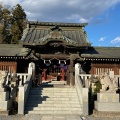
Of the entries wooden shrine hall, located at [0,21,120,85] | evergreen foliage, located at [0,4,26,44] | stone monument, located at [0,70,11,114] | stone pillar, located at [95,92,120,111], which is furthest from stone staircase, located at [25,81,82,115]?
evergreen foliage, located at [0,4,26,44]

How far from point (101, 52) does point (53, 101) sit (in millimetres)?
9747

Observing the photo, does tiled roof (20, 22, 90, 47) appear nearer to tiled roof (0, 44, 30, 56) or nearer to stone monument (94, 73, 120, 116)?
tiled roof (0, 44, 30, 56)

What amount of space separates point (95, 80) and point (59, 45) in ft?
17.2

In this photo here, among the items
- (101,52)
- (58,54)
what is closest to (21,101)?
(58,54)

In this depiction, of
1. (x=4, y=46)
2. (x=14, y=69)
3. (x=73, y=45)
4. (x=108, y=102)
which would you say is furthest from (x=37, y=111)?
(x=4, y=46)

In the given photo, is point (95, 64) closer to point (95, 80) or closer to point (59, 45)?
point (59, 45)

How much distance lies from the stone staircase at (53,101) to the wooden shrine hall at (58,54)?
8.07 ft

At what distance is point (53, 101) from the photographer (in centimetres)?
1370

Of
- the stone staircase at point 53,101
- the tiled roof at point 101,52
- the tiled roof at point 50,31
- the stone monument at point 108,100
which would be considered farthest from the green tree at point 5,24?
the stone monument at point 108,100

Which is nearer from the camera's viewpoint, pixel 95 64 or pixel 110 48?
pixel 95 64

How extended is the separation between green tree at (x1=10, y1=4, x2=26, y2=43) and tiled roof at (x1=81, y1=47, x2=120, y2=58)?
1787 centimetres

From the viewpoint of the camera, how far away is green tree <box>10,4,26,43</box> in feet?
122

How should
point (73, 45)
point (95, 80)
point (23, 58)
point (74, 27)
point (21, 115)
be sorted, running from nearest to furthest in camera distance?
point (21, 115) → point (95, 80) → point (73, 45) → point (23, 58) → point (74, 27)

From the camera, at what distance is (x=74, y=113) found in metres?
12.3
